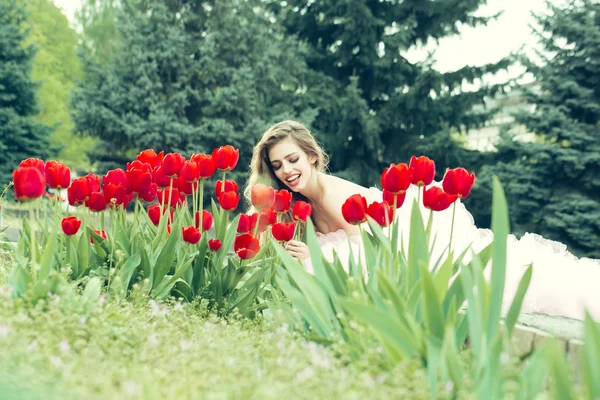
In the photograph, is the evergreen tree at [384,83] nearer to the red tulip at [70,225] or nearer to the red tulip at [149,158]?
the red tulip at [149,158]

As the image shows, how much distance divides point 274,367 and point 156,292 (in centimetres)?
138

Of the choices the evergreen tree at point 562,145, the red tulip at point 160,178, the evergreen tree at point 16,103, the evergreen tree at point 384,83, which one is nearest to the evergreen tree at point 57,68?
the evergreen tree at point 16,103

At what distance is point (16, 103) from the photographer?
15133mm

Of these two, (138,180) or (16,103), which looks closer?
(138,180)

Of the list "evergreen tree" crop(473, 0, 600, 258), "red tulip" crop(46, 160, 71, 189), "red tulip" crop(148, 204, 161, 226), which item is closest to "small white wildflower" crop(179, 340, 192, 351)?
"red tulip" crop(46, 160, 71, 189)

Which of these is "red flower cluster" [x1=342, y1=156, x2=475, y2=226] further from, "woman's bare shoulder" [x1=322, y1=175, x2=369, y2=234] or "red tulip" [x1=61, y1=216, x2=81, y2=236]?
"woman's bare shoulder" [x1=322, y1=175, x2=369, y2=234]

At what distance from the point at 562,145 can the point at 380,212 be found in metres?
10.7

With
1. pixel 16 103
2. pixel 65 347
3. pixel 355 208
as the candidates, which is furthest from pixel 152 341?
pixel 16 103

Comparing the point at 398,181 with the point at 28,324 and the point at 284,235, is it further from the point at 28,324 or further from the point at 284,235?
the point at 28,324

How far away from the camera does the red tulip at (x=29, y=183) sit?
217 centimetres

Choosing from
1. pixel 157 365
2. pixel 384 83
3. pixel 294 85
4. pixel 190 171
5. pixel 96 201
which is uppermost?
pixel 384 83

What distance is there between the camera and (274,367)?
188 cm

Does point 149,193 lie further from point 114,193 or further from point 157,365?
point 157,365

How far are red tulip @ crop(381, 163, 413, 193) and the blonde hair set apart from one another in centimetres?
204
